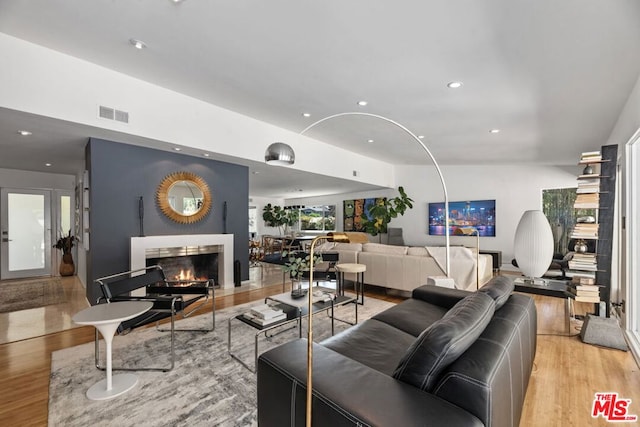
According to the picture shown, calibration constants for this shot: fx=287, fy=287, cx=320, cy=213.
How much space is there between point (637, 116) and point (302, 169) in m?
4.64

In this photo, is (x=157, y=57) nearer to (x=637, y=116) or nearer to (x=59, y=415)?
(x=59, y=415)

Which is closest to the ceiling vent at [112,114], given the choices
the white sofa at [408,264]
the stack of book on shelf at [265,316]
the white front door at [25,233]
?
the stack of book on shelf at [265,316]

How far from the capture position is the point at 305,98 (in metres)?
3.81

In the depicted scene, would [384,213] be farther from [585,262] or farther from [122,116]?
[122,116]

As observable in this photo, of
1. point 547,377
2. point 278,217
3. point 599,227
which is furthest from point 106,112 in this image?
point 278,217

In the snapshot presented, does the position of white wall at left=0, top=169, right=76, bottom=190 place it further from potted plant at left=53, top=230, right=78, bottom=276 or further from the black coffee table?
the black coffee table

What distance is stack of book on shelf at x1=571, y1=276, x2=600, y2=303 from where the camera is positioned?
115 inches

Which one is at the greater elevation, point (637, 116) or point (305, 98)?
point (305, 98)

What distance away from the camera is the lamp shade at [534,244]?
2957 mm

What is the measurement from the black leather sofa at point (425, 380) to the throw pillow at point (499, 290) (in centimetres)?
13

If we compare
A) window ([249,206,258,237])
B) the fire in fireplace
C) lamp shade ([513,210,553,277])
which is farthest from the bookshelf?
window ([249,206,258,237])

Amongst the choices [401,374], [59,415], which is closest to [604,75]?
[401,374]

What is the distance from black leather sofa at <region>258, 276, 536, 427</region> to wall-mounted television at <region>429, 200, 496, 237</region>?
263 inches

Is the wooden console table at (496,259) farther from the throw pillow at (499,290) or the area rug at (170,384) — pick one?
the area rug at (170,384)
